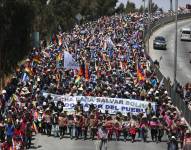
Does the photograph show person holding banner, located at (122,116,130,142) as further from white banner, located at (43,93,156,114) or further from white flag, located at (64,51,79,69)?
white flag, located at (64,51,79,69)

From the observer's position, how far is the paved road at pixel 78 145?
103ft

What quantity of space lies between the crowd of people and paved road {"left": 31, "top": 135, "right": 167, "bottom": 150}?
19.8 inches

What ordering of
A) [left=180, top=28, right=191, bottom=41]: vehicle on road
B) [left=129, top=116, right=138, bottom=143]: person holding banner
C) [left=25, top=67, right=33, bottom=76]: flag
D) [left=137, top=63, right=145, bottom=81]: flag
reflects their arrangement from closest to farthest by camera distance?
[left=129, top=116, right=138, bottom=143]: person holding banner, [left=25, top=67, right=33, bottom=76]: flag, [left=137, top=63, right=145, bottom=81]: flag, [left=180, top=28, right=191, bottom=41]: vehicle on road

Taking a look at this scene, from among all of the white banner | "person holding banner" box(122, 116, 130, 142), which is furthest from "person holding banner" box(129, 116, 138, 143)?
the white banner

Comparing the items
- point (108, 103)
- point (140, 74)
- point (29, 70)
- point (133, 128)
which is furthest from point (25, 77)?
point (133, 128)

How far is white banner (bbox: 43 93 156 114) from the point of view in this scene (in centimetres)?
3575

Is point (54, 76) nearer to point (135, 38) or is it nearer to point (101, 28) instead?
point (135, 38)

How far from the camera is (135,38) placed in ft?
217

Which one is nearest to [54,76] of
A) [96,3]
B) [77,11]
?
[77,11]

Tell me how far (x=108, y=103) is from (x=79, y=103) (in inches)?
80.8

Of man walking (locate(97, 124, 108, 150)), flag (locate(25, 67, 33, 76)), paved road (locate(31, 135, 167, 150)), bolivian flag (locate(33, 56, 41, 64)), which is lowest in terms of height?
paved road (locate(31, 135, 167, 150))

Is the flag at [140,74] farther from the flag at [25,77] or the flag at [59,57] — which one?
the flag at [25,77]

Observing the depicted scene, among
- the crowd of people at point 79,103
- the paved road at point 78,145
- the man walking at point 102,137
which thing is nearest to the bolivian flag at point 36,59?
Result: the crowd of people at point 79,103

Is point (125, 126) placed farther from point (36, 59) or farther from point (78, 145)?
point (36, 59)
